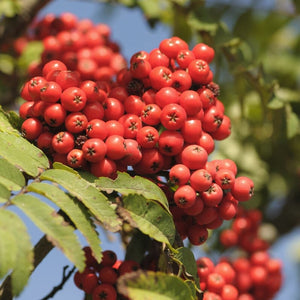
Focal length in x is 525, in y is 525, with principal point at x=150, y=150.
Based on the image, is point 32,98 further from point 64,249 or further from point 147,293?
point 147,293

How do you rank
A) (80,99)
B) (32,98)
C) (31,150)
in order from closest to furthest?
(31,150), (80,99), (32,98)

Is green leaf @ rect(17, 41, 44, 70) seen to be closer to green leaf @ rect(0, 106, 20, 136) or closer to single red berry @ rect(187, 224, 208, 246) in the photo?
green leaf @ rect(0, 106, 20, 136)

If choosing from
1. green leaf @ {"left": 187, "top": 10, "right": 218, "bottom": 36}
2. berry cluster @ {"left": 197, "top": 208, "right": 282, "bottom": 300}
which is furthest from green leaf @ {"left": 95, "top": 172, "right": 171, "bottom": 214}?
green leaf @ {"left": 187, "top": 10, "right": 218, "bottom": 36}

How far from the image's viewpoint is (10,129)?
7.16ft

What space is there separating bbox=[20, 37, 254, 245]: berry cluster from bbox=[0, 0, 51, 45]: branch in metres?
1.63

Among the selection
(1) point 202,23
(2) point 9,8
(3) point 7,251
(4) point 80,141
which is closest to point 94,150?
(4) point 80,141

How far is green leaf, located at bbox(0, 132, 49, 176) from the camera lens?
1872mm

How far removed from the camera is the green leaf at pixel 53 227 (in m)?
1.61

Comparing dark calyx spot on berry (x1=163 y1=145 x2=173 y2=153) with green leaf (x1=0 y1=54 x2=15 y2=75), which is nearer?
dark calyx spot on berry (x1=163 y1=145 x2=173 y2=153)

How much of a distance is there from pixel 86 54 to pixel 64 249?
280 centimetres

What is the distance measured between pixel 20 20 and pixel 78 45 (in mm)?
596

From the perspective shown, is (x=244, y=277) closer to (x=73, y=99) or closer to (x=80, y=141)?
(x=80, y=141)

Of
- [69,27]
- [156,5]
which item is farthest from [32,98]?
[69,27]

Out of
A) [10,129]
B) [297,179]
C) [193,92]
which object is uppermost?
[193,92]
